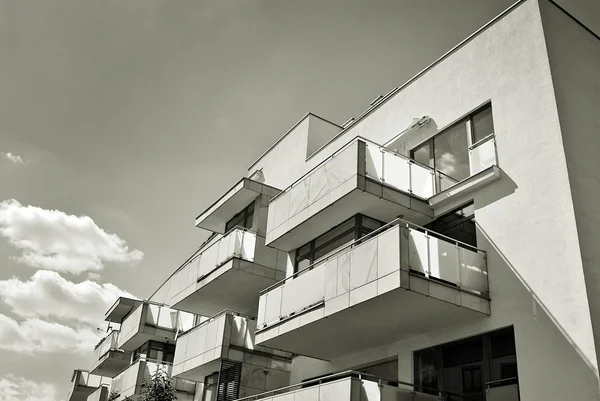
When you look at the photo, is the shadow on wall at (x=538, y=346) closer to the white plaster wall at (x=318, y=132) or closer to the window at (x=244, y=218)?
the white plaster wall at (x=318, y=132)

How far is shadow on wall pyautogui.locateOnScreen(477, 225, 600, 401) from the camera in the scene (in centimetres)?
1108

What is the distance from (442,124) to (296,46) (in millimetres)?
4453

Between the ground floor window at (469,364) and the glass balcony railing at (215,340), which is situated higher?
the glass balcony railing at (215,340)

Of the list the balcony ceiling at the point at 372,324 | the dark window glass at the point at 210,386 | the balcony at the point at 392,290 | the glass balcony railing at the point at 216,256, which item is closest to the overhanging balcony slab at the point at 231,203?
the glass balcony railing at the point at 216,256

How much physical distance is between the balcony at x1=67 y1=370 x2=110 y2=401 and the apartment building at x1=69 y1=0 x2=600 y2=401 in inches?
1153

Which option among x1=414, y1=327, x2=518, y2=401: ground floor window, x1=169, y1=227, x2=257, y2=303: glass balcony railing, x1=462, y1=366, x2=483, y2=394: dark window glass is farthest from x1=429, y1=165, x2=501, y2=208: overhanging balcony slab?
x1=169, y1=227, x2=257, y2=303: glass balcony railing

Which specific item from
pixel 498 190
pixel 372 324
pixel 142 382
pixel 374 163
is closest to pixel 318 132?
pixel 374 163

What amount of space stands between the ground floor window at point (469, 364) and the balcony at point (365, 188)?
3.46 m

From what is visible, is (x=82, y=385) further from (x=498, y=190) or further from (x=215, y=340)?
(x=498, y=190)

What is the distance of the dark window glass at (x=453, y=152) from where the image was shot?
1563 centimetres

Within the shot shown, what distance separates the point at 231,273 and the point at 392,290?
8.82 meters

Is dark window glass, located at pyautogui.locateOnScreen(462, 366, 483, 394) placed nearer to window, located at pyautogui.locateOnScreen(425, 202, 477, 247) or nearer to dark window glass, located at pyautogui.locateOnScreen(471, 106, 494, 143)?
window, located at pyautogui.locateOnScreen(425, 202, 477, 247)

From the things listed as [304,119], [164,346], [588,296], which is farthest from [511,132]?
[164,346]

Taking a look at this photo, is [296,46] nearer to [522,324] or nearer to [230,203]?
[230,203]
